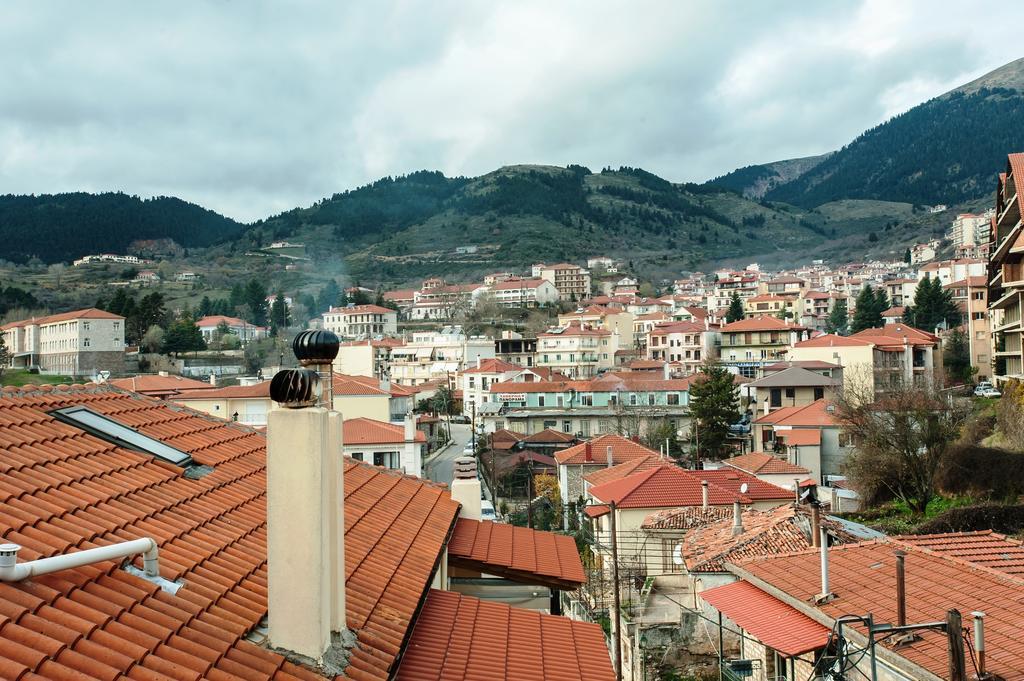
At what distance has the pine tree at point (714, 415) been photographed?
4897 cm

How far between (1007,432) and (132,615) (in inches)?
1145

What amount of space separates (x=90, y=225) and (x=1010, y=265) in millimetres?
181080

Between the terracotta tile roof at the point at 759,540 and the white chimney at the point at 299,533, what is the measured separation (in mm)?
11054

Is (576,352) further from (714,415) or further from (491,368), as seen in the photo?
(714,415)

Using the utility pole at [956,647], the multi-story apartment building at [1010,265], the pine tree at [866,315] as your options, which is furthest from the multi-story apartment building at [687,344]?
the utility pole at [956,647]

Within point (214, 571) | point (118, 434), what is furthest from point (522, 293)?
point (214, 571)

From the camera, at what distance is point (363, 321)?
3890 inches

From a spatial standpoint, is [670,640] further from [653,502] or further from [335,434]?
[335,434]

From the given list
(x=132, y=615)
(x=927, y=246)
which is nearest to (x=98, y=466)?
(x=132, y=615)

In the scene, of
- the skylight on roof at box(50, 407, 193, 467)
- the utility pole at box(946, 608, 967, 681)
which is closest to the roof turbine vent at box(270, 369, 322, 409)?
the skylight on roof at box(50, 407, 193, 467)

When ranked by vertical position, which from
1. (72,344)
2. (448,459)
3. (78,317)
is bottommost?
(448,459)

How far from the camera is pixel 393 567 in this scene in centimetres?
629

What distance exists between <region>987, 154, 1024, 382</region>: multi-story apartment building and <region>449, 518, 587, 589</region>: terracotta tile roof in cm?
2709

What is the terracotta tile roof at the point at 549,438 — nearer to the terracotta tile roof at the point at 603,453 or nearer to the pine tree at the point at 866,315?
the terracotta tile roof at the point at 603,453
